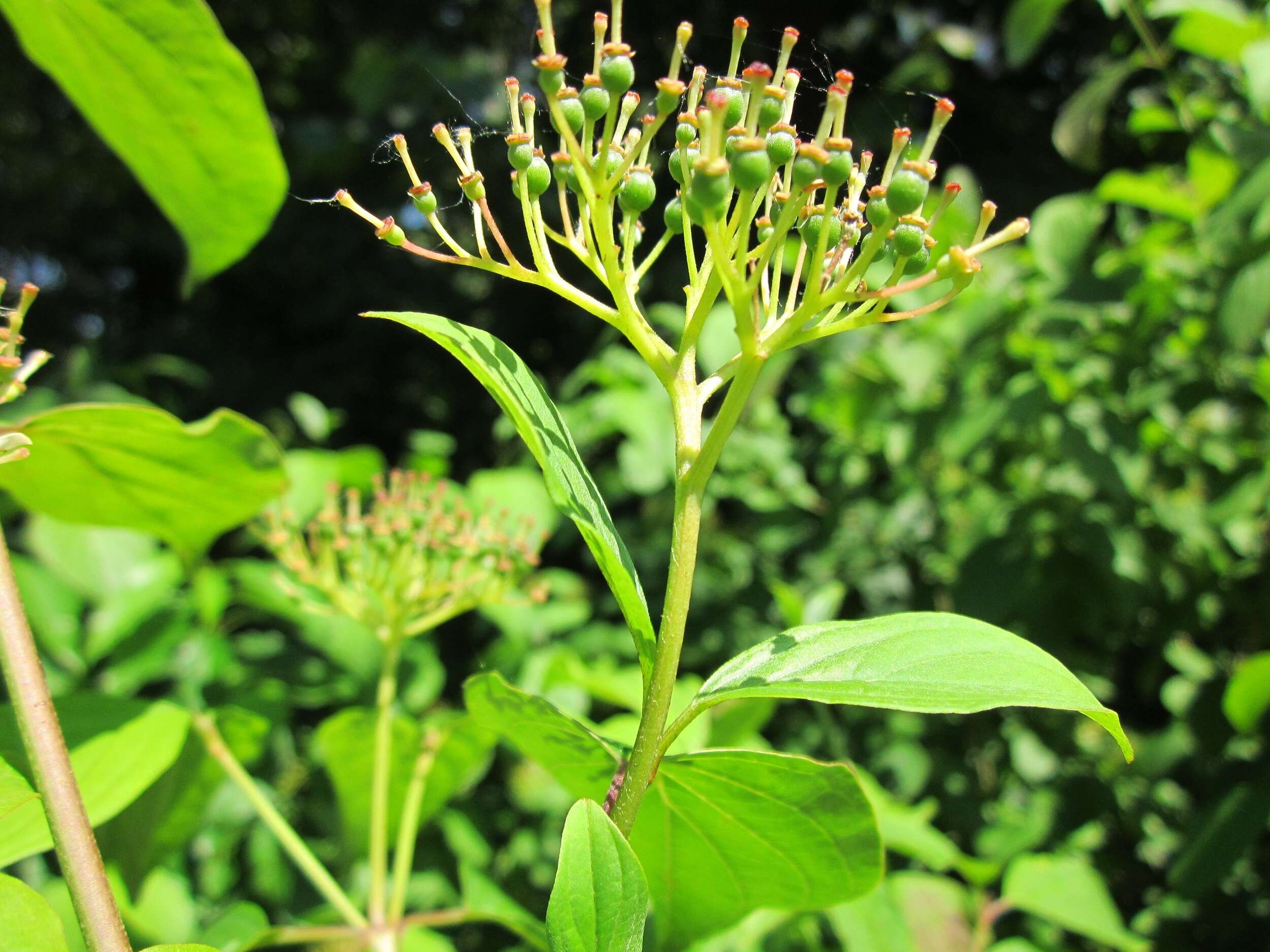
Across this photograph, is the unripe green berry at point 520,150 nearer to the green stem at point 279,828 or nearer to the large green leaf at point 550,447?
the large green leaf at point 550,447

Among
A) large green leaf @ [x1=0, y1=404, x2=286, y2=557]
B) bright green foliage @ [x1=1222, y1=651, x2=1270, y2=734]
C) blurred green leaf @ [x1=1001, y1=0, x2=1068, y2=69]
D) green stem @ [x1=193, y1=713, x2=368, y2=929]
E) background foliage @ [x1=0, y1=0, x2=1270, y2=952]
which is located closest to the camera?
large green leaf @ [x1=0, y1=404, x2=286, y2=557]

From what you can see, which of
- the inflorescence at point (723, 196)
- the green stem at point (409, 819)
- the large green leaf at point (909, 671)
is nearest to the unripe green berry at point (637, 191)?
the inflorescence at point (723, 196)

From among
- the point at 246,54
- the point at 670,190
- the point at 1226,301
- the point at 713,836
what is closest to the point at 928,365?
the point at 1226,301

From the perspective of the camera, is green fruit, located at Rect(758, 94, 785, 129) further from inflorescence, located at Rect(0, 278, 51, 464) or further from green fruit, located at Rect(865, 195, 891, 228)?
inflorescence, located at Rect(0, 278, 51, 464)

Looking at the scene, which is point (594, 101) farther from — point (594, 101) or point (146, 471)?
point (146, 471)

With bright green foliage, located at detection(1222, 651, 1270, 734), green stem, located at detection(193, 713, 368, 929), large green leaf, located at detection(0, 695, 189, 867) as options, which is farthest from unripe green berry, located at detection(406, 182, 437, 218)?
bright green foliage, located at detection(1222, 651, 1270, 734)

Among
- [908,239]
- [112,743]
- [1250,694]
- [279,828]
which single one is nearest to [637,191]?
[908,239]
